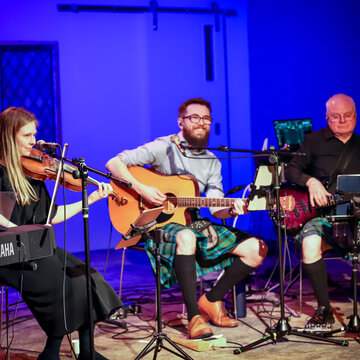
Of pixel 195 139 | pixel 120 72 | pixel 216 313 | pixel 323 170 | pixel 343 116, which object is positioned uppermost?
pixel 120 72

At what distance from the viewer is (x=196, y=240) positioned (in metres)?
4.57

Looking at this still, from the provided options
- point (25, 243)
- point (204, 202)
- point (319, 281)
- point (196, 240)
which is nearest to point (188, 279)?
point (196, 240)

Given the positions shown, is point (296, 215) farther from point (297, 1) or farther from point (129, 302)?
point (297, 1)

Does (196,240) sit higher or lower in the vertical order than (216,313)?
higher

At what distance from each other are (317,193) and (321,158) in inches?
21.5

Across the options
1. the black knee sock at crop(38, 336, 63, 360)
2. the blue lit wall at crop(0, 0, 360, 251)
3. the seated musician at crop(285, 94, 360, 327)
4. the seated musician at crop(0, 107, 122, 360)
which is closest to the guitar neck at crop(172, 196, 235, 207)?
the seated musician at crop(285, 94, 360, 327)

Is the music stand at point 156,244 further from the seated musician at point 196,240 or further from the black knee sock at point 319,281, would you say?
the black knee sock at point 319,281

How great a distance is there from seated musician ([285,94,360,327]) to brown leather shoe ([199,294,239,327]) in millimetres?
595

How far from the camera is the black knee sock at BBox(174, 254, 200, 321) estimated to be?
427 centimetres

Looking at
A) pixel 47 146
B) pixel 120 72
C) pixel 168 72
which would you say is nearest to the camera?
pixel 47 146

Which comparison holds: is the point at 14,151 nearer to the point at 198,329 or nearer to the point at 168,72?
the point at 198,329

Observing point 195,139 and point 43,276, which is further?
point 195,139

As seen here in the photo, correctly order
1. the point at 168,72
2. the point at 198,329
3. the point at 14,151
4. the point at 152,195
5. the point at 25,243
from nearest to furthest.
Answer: the point at 25,243 < the point at 14,151 < the point at 198,329 < the point at 152,195 < the point at 168,72

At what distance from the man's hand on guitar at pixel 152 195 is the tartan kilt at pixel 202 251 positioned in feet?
0.62
